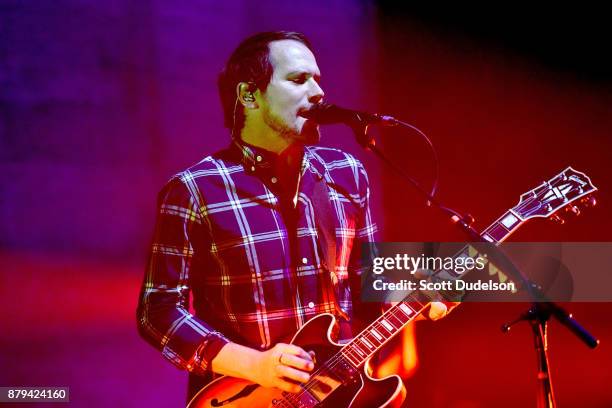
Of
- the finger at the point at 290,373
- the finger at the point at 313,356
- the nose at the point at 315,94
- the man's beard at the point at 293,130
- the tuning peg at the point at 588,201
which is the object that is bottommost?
the finger at the point at 290,373

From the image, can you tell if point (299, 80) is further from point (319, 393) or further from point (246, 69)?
point (319, 393)

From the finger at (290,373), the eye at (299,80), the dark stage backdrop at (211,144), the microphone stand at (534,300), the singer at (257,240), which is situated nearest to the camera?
the microphone stand at (534,300)

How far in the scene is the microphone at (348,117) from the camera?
1.68m

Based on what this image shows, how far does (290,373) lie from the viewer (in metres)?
1.91

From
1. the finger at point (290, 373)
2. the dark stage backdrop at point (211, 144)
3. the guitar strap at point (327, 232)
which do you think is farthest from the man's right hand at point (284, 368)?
the dark stage backdrop at point (211, 144)

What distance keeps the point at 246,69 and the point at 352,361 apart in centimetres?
108

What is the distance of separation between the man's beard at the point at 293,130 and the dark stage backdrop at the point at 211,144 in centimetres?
21

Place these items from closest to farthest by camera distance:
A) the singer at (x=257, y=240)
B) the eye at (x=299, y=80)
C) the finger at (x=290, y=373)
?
the finger at (x=290, y=373), the singer at (x=257, y=240), the eye at (x=299, y=80)

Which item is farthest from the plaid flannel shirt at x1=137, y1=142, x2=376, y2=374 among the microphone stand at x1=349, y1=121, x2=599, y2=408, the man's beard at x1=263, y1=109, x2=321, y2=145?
the microphone stand at x1=349, y1=121, x2=599, y2=408

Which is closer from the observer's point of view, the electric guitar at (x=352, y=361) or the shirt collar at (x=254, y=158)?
the electric guitar at (x=352, y=361)

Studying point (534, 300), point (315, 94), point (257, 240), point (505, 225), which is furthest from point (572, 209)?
point (257, 240)

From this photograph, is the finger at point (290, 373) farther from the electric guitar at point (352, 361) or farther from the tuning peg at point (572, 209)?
the tuning peg at point (572, 209)

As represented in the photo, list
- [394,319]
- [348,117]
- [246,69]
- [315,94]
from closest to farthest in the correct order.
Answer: [348,117] < [394,319] < [315,94] < [246,69]

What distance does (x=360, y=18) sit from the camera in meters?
2.68
